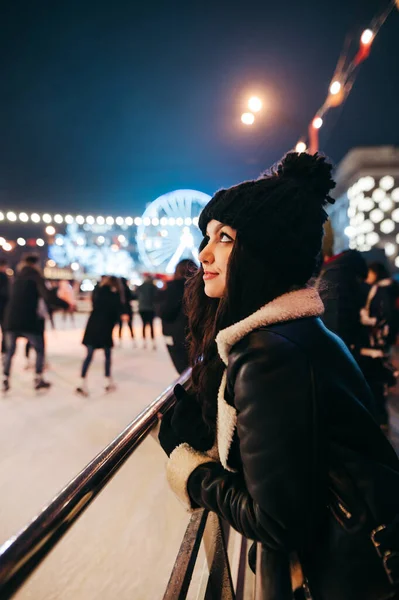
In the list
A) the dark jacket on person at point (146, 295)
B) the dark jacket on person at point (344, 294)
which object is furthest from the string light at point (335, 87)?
the dark jacket on person at point (146, 295)

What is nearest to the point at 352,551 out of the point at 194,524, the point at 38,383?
the point at 194,524

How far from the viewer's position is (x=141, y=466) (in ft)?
9.14

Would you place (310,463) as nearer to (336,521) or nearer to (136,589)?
(336,521)

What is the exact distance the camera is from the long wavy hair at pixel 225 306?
80 centimetres

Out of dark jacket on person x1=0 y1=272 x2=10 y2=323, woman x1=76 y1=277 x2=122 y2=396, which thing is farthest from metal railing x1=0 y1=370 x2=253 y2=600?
dark jacket on person x1=0 y1=272 x2=10 y2=323

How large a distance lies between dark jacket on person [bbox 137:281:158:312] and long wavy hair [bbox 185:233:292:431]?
21.3 feet

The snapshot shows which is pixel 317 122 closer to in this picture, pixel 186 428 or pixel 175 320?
pixel 175 320

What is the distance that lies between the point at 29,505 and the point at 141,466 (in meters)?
0.83

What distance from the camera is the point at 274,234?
2.54ft

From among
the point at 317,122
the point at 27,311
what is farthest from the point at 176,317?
the point at 317,122

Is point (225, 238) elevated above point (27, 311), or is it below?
above

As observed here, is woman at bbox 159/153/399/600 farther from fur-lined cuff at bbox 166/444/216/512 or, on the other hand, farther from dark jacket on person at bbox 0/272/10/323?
dark jacket on person at bbox 0/272/10/323

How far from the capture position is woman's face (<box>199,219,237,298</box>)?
876 mm

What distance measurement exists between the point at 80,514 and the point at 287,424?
0.47 m
